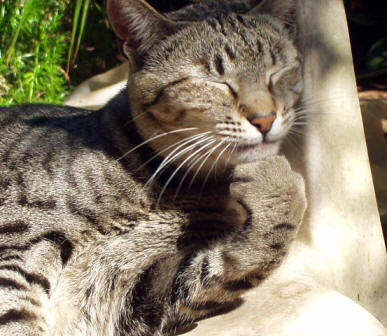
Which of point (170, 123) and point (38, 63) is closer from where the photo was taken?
point (170, 123)

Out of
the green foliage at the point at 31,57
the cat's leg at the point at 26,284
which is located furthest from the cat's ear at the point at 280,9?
the green foliage at the point at 31,57

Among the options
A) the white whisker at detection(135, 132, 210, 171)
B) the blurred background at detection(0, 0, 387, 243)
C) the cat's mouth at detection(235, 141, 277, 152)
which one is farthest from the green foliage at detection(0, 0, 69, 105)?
the cat's mouth at detection(235, 141, 277, 152)

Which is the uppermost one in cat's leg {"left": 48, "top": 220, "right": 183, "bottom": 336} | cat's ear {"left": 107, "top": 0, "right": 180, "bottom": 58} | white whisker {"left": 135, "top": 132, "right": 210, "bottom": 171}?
cat's ear {"left": 107, "top": 0, "right": 180, "bottom": 58}

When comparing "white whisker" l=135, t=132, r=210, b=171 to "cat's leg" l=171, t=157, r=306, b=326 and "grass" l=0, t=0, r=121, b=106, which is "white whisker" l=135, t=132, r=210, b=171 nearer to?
"cat's leg" l=171, t=157, r=306, b=326

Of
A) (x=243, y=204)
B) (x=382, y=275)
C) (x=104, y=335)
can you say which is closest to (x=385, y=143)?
(x=382, y=275)

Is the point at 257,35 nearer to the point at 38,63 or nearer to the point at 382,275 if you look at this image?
the point at 382,275
